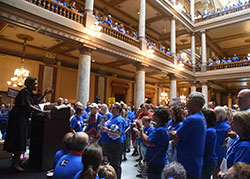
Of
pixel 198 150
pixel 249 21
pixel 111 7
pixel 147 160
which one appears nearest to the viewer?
pixel 198 150

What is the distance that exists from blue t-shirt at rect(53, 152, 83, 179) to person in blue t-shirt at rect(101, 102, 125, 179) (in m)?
1.37

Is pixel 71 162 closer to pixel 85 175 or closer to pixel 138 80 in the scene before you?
pixel 85 175

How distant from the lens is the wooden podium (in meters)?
4.00

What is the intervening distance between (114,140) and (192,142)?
1633 mm

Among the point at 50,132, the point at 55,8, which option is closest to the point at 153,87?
the point at 55,8

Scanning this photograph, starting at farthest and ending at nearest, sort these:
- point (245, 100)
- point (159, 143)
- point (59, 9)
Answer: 1. point (59, 9)
2. point (245, 100)
3. point (159, 143)

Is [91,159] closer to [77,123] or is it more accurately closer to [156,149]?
[156,149]

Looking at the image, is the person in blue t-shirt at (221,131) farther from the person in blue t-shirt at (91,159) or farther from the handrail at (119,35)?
the handrail at (119,35)

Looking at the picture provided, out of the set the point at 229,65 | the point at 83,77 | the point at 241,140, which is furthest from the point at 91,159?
the point at 229,65

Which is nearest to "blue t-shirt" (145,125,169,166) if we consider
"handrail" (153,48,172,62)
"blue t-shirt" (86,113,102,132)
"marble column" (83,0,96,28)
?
"blue t-shirt" (86,113,102,132)

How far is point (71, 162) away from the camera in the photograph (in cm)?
197

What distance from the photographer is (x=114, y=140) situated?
3.47 metres

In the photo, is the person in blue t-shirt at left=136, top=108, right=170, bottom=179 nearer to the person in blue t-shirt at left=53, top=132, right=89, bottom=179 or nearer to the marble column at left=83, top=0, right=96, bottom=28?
the person in blue t-shirt at left=53, top=132, right=89, bottom=179

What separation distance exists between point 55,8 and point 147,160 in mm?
7781
